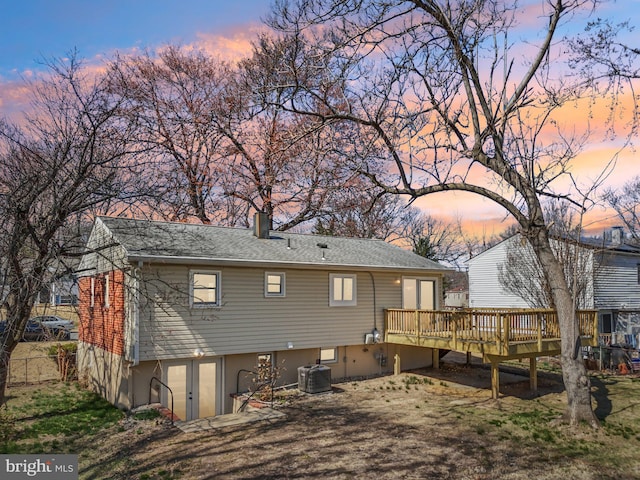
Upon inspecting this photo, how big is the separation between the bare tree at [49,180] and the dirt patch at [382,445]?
12.5ft

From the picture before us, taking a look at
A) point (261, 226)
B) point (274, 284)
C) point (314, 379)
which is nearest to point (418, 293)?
point (314, 379)

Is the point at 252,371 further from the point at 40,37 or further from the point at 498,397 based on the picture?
the point at 40,37

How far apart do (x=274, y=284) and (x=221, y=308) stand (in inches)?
79.8

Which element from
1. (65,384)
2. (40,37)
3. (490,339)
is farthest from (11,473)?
(490,339)

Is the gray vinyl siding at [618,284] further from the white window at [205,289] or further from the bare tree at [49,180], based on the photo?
the bare tree at [49,180]

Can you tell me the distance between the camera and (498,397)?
14.2 metres

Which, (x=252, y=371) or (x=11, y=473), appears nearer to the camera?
(x=11, y=473)

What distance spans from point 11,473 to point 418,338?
1164cm

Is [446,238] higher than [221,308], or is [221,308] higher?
[446,238]

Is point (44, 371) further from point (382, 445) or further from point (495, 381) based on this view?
point (495, 381)

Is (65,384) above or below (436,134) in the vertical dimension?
below

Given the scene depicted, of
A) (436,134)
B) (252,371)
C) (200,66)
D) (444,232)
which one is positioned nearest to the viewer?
(436,134)

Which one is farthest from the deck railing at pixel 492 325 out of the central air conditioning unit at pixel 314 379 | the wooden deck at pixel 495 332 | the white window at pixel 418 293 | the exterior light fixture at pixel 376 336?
the central air conditioning unit at pixel 314 379

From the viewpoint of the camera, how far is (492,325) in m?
13.9
